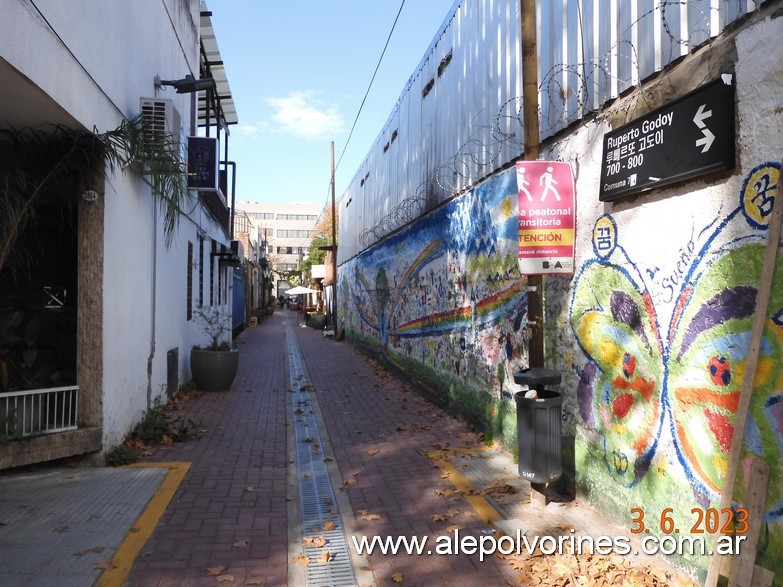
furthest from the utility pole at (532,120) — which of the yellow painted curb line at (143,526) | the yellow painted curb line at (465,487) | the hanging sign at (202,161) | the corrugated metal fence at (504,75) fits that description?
the hanging sign at (202,161)

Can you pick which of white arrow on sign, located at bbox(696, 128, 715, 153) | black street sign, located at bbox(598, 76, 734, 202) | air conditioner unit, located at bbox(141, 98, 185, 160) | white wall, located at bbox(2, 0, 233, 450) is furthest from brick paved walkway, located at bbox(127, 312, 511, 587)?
air conditioner unit, located at bbox(141, 98, 185, 160)

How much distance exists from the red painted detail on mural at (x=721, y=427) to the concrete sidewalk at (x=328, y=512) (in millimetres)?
997

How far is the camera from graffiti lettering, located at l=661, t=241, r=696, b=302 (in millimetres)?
3555

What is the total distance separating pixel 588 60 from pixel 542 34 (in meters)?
1.10

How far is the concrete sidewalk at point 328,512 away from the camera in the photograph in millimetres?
3719

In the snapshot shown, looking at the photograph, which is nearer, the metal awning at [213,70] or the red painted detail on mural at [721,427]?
the red painted detail on mural at [721,427]

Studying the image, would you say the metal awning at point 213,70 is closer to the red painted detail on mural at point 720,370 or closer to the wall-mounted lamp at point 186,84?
the wall-mounted lamp at point 186,84

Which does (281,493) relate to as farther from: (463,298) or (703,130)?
(703,130)

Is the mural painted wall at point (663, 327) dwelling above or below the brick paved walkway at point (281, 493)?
above

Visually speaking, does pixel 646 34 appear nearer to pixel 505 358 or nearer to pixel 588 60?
pixel 588 60

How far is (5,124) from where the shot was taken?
511 cm

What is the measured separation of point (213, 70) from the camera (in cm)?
1392

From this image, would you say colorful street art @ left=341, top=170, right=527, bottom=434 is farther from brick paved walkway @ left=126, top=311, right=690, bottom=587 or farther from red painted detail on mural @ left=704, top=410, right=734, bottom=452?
red painted detail on mural @ left=704, top=410, right=734, bottom=452

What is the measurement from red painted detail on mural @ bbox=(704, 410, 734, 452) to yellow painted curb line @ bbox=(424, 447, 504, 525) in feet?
6.24
